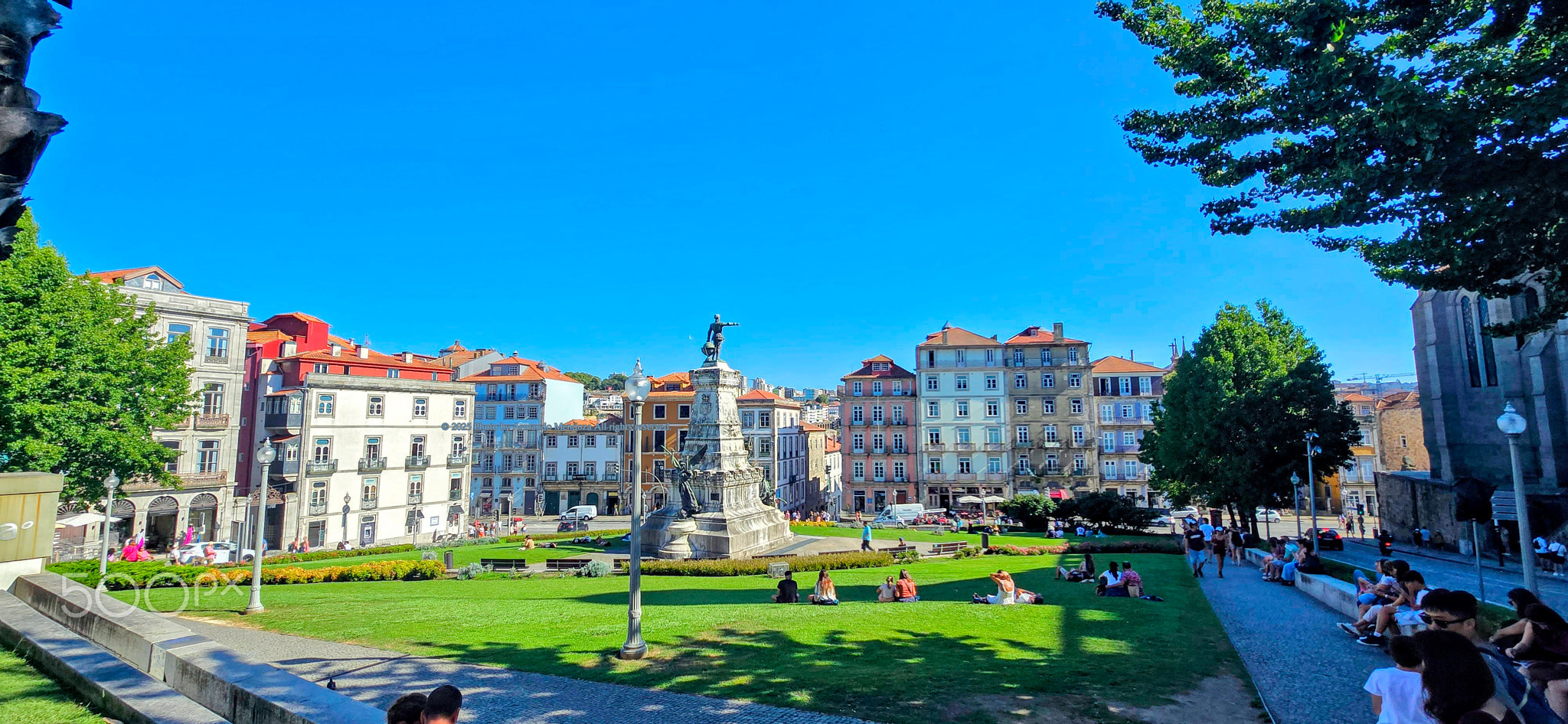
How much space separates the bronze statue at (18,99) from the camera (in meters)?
3.05

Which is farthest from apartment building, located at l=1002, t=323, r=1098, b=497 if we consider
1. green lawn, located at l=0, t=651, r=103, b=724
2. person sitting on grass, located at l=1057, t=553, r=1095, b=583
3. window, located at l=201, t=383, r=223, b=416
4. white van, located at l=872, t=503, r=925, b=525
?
green lawn, located at l=0, t=651, r=103, b=724

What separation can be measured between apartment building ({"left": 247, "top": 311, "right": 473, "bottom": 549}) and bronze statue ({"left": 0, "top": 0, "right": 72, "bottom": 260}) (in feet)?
140

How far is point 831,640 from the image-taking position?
9828mm

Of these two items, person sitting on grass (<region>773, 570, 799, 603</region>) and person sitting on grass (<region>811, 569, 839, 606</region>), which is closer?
person sitting on grass (<region>811, 569, 839, 606</region>)

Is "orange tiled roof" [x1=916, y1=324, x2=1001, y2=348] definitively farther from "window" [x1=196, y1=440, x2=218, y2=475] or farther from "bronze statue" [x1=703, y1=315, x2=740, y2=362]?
"window" [x1=196, y1=440, x2=218, y2=475]

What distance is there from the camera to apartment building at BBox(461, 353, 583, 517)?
5747 centimetres

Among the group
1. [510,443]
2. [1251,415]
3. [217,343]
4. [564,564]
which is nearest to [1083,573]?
[564,564]

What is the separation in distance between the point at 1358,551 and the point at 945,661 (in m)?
31.7

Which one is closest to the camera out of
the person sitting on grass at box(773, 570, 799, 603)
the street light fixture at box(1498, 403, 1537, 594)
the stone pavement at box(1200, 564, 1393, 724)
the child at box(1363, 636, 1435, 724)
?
the child at box(1363, 636, 1435, 724)

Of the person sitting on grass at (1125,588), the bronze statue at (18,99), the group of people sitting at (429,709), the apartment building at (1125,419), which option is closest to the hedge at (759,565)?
the person sitting on grass at (1125,588)

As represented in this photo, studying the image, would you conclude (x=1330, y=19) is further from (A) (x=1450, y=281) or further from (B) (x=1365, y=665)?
(B) (x=1365, y=665)

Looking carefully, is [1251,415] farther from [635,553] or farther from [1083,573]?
[635,553]

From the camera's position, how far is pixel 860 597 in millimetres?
A: 15266

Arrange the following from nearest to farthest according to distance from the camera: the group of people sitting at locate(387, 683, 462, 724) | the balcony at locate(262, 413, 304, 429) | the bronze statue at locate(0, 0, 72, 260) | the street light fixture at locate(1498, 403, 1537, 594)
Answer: the bronze statue at locate(0, 0, 72, 260), the group of people sitting at locate(387, 683, 462, 724), the street light fixture at locate(1498, 403, 1537, 594), the balcony at locate(262, 413, 304, 429)
